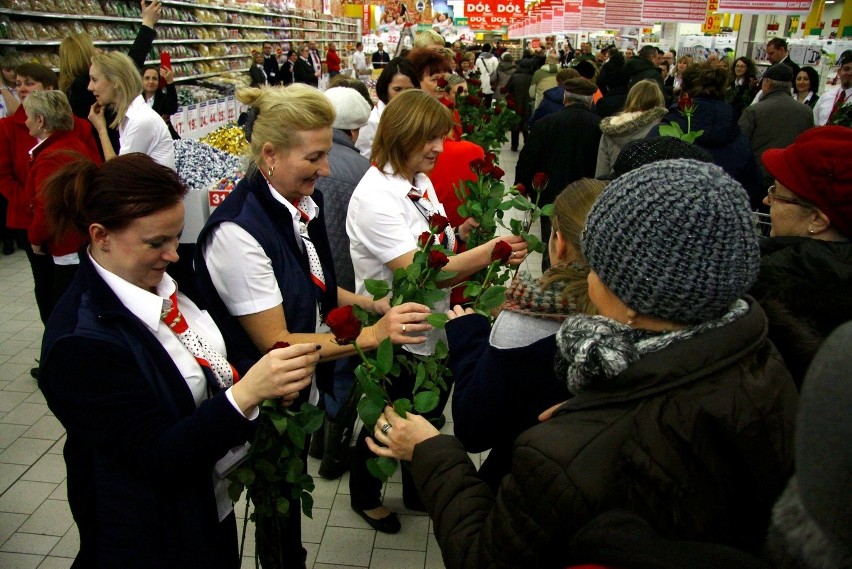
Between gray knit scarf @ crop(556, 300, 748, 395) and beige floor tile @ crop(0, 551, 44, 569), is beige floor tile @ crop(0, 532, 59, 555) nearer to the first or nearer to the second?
beige floor tile @ crop(0, 551, 44, 569)

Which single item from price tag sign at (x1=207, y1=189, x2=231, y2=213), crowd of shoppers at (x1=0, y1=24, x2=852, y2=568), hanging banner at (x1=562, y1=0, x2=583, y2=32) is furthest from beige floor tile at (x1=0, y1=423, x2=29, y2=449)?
hanging banner at (x1=562, y1=0, x2=583, y2=32)

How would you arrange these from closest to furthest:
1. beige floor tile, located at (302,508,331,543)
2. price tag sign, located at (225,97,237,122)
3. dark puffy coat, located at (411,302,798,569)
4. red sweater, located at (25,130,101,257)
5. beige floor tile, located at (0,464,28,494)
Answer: dark puffy coat, located at (411,302,798,569) → beige floor tile, located at (302,508,331,543) → beige floor tile, located at (0,464,28,494) → red sweater, located at (25,130,101,257) → price tag sign, located at (225,97,237,122)

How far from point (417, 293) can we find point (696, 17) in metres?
8.76

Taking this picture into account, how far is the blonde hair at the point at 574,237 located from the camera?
1339mm

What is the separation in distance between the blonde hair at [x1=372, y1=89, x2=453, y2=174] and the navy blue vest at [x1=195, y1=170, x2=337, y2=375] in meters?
0.61

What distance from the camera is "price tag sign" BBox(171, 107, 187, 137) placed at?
627 centimetres

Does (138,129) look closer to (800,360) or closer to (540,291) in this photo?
(540,291)

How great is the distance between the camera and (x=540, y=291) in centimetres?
135

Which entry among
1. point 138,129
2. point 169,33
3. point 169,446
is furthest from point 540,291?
point 169,33

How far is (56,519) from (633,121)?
4.01 meters

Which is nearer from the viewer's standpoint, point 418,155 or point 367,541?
point 418,155

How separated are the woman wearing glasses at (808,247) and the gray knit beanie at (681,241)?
1.45 feet

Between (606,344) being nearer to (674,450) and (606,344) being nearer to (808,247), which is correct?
(674,450)

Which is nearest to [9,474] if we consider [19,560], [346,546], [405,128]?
[19,560]
